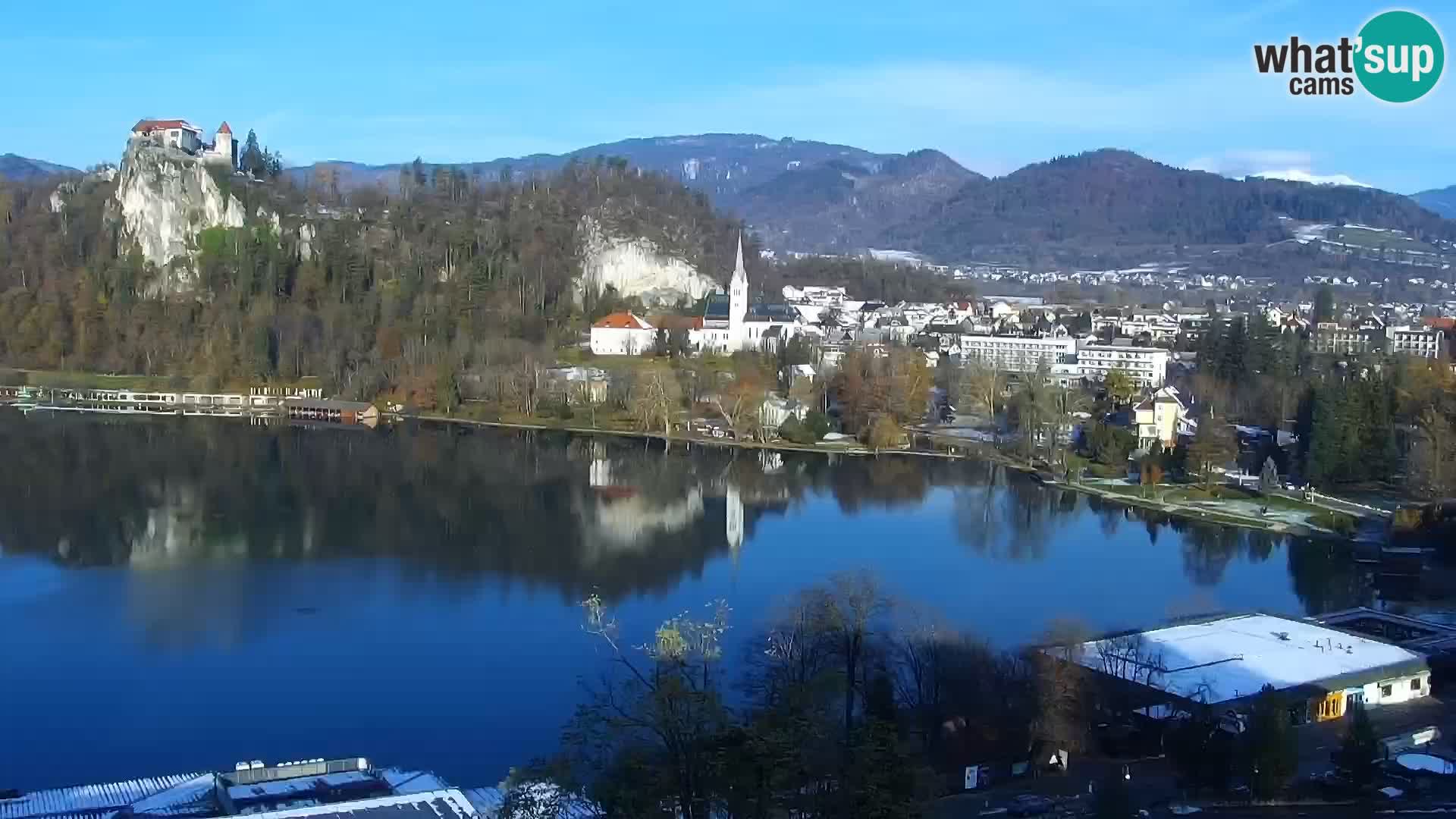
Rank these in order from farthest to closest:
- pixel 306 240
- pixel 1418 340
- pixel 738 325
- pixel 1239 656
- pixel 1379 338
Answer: pixel 1418 340 → pixel 306 240 → pixel 1379 338 → pixel 738 325 → pixel 1239 656

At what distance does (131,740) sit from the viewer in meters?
5.40

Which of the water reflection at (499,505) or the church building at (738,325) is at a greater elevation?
the church building at (738,325)

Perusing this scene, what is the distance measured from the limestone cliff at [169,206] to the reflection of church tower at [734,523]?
1275cm

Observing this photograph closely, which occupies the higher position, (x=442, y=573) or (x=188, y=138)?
(x=188, y=138)

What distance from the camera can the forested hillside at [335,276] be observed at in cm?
1792

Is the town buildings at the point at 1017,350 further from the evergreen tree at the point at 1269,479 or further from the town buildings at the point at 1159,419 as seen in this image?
the evergreen tree at the point at 1269,479

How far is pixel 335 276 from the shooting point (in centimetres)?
2009

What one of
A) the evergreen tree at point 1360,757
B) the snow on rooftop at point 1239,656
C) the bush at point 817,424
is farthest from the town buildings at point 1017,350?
the evergreen tree at point 1360,757

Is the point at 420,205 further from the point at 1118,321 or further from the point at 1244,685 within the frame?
the point at 1244,685

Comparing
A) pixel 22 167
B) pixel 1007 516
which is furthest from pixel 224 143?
pixel 22 167

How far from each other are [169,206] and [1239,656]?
62.0 ft

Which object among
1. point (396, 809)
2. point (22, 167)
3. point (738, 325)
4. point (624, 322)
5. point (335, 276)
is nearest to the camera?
point (396, 809)

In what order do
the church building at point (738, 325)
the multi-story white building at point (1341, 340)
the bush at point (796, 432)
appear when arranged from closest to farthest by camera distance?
the bush at point (796, 432) → the church building at point (738, 325) → the multi-story white building at point (1341, 340)

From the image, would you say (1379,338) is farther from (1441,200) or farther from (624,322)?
(1441,200)
